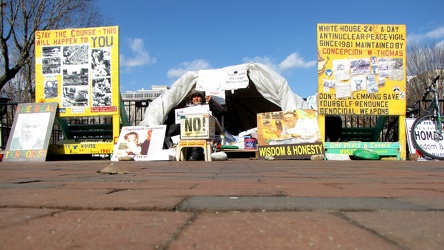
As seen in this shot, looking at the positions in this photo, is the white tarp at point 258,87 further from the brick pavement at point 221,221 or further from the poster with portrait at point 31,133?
the brick pavement at point 221,221

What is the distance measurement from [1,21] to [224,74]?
9859 millimetres

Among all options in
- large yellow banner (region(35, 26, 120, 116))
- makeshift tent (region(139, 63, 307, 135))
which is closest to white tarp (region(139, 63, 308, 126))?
makeshift tent (region(139, 63, 307, 135))

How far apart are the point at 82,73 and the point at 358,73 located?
5.69 meters

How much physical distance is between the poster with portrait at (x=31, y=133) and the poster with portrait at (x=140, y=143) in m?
1.42

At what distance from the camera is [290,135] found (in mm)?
7746

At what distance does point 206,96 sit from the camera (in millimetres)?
9539

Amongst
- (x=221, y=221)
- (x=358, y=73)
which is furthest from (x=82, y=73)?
(x=221, y=221)

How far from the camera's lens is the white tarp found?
9.25 meters

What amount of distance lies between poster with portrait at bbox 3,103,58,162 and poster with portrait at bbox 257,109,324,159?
430 cm

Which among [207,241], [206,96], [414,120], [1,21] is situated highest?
[1,21]

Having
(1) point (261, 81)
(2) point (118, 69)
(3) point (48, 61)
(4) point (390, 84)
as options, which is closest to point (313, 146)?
(4) point (390, 84)

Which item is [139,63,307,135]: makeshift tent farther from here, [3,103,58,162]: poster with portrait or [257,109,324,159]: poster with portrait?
[3,103,58,162]: poster with portrait

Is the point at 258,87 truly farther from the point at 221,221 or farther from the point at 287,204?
the point at 221,221

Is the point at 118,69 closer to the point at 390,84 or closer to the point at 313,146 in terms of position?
the point at 313,146
